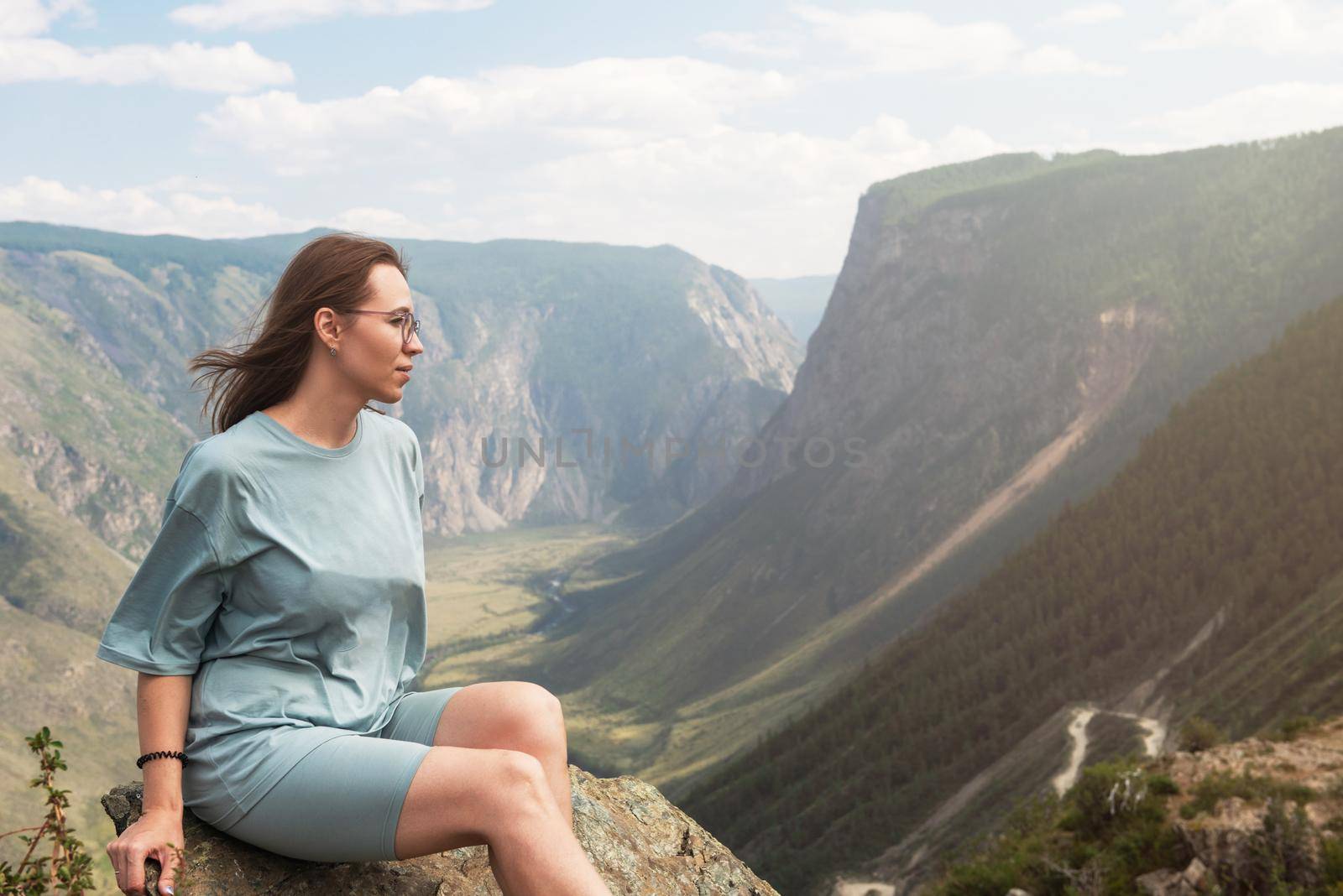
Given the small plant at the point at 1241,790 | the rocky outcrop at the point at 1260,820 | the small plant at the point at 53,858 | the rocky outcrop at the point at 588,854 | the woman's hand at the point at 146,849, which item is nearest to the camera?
the small plant at the point at 53,858

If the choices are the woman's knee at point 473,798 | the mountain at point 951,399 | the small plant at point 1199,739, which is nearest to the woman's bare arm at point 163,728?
the woman's knee at point 473,798

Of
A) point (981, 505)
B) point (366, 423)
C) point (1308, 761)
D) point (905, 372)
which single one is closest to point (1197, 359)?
point (981, 505)

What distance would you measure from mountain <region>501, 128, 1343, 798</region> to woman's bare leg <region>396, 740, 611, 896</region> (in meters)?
91.9

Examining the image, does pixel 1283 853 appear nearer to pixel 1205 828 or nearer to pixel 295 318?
pixel 1205 828

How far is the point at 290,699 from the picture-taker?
4773 millimetres

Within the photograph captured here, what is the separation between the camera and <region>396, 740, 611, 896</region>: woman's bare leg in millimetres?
4227

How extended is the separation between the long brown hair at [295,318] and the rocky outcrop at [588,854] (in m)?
2.05

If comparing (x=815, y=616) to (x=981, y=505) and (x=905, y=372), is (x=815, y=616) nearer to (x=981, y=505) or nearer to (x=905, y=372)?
(x=981, y=505)

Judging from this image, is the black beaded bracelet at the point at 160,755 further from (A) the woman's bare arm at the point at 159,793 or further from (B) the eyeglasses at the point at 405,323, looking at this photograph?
(B) the eyeglasses at the point at 405,323

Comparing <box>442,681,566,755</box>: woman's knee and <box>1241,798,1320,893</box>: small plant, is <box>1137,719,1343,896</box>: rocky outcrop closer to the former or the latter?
<box>1241,798,1320,893</box>: small plant

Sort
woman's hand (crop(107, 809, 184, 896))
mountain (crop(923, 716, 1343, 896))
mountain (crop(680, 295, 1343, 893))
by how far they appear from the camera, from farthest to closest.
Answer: mountain (crop(680, 295, 1343, 893)) < mountain (crop(923, 716, 1343, 896)) < woman's hand (crop(107, 809, 184, 896))

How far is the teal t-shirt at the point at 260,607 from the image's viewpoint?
4.63 m

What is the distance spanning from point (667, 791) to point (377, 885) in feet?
304

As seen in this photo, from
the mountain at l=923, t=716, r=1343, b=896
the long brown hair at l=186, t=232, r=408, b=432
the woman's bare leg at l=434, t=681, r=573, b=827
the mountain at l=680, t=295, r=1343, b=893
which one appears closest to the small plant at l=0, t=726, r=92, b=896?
the woman's bare leg at l=434, t=681, r=573, b=827
